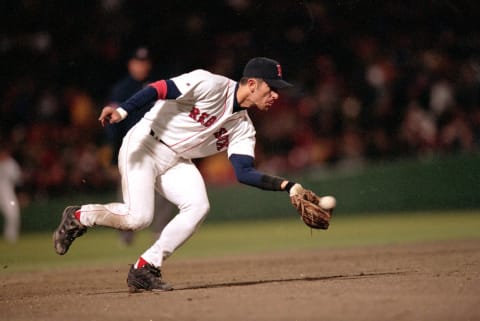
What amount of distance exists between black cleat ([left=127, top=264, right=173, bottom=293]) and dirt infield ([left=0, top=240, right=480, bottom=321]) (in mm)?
142

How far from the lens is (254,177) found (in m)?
6.44

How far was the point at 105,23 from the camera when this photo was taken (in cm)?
1925

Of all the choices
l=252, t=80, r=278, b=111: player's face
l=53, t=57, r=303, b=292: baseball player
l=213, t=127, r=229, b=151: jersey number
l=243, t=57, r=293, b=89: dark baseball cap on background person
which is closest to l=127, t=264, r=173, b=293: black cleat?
l=53, t=57, r=303, b=292: baseball player

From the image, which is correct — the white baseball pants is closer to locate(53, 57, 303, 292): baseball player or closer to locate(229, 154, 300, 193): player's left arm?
locate(53, 57, 303, 292): baseball player

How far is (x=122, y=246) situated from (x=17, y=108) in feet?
24.5

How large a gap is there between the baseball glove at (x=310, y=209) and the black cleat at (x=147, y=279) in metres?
1.25

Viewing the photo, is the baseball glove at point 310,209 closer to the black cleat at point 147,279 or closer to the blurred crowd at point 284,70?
the black cleat at point 147,279

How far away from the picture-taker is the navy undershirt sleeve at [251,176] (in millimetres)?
6332

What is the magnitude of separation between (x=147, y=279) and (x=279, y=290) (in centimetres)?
110

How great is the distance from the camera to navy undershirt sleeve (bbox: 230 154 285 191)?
20.8 ft

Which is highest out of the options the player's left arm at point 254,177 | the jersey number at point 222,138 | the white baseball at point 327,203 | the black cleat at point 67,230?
the jersey number at point 222,138

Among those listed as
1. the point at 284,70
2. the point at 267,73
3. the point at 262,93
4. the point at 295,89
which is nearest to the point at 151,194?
the point at 262,93

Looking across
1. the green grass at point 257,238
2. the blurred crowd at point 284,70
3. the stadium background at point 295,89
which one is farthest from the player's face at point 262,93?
the blurred crowd at point 284,70

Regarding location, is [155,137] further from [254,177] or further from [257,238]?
[257,238]
